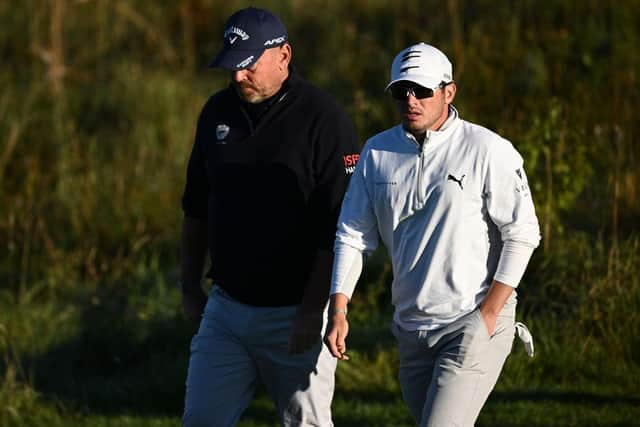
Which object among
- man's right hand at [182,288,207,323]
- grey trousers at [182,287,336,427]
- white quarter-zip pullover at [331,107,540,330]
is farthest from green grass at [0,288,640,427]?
white quarter-zip pullover at [331,107,540,330]

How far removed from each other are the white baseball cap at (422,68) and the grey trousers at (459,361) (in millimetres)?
856

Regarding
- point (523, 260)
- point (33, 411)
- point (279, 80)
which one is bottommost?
point (33, 411)

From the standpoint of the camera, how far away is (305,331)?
16.3 feet

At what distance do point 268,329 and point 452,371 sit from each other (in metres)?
0.82

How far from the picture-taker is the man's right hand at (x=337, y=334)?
184 inches

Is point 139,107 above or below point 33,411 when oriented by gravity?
above

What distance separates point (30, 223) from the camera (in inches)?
444

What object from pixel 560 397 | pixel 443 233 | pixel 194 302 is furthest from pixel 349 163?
pixel 560 397

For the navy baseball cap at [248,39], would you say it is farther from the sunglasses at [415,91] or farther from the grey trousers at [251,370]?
the grey trousers at [251,370]

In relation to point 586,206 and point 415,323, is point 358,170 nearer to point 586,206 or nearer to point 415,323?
point 415,323

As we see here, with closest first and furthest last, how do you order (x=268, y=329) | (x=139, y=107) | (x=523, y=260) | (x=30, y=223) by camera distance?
(x=523, y=260)
(x=268, y=329)
(x=30, y=223)
(x=139, y=107)

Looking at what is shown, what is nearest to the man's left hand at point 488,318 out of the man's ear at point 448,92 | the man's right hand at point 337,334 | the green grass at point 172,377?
the man's right hand at point 337,334

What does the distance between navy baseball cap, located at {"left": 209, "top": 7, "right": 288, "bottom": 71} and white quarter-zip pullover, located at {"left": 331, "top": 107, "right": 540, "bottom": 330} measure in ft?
2.06

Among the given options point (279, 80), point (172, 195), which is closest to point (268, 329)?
point (279, 80)
